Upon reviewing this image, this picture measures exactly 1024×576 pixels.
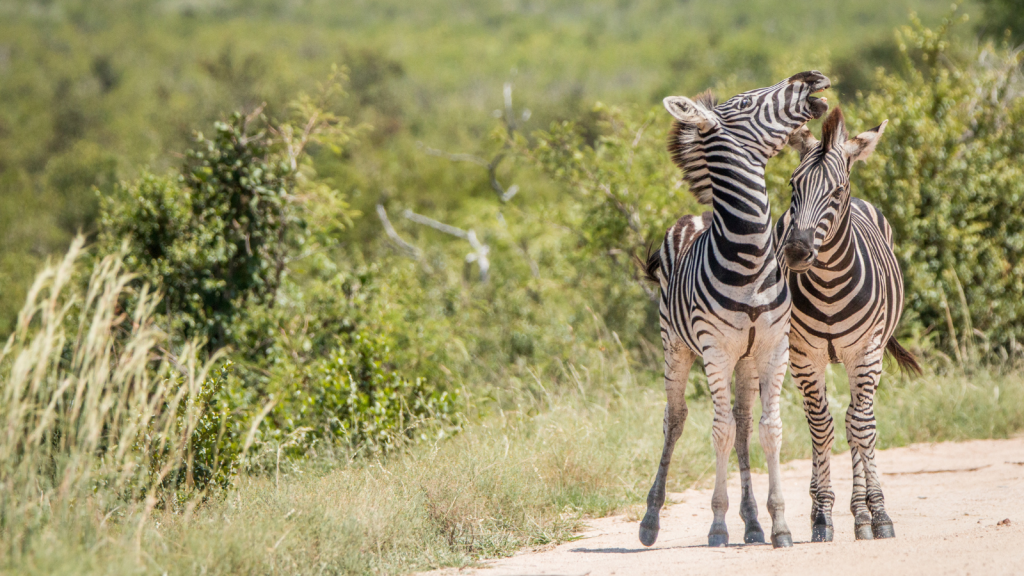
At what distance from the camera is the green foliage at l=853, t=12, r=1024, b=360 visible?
362 inches

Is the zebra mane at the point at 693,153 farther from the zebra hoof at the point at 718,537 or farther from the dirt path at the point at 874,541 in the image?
the dirt path at the point at 874,541

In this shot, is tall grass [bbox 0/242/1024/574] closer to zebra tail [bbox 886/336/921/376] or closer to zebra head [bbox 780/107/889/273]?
zebra tail [bbox 886/336/921/376]

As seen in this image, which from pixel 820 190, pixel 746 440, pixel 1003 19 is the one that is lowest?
pixel 746 440

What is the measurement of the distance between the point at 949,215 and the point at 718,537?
21.2 ft

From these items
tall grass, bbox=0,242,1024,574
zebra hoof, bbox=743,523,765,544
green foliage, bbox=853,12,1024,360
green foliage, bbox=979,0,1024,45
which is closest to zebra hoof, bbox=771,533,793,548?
zebra hoof, bbox=743,523,765,544

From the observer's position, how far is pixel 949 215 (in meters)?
9.43

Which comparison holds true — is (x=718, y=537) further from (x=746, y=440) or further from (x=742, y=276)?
(x=742, y=276)

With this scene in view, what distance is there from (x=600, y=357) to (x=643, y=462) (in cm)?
209

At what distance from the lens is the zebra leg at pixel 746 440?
15.5 feet

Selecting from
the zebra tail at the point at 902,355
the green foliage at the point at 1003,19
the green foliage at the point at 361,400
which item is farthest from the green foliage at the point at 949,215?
the green foliage at the point at 1003,19

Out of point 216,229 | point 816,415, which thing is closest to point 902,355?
point 816,415

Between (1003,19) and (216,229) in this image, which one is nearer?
(216,229)

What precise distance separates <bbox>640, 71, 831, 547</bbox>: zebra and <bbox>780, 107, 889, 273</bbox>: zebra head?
0.54 feet

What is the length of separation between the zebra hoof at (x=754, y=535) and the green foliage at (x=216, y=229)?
17.4 feet
